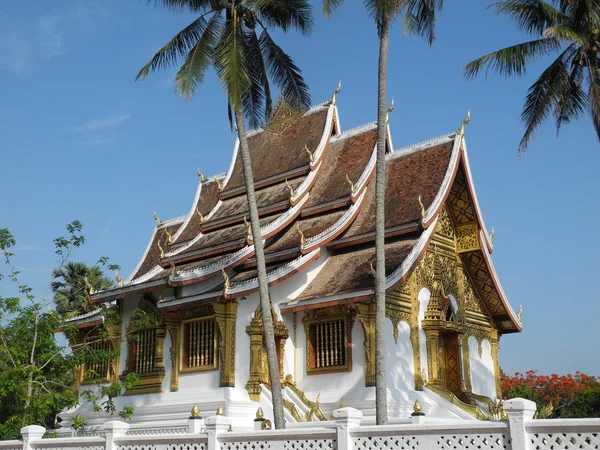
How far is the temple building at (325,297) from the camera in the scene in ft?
51.7

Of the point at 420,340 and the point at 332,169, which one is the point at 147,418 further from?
the point at 332,169

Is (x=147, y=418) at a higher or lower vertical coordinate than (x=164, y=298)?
lower

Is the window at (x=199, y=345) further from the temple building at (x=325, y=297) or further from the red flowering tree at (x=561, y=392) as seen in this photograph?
the red flowering tree at (x=561, y=392)

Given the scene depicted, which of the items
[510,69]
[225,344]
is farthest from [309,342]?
[510,69]

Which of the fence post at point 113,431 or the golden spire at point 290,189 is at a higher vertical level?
the golden spire at point 290,189

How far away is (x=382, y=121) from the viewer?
1205 centimetres

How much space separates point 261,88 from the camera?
15258mm

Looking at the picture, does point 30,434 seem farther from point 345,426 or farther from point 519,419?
point 519,419

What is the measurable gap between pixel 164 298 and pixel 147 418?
261cm

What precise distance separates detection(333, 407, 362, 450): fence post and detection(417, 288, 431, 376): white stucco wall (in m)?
7.72

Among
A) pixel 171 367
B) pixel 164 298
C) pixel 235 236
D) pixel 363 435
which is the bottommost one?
pixel 363 435

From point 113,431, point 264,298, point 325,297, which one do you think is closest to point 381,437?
point 113,431

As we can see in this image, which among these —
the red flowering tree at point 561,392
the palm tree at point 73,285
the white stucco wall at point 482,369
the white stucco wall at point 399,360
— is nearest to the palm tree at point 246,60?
the white stucco wall at point 399,360

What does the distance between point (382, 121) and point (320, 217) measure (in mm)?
6694
